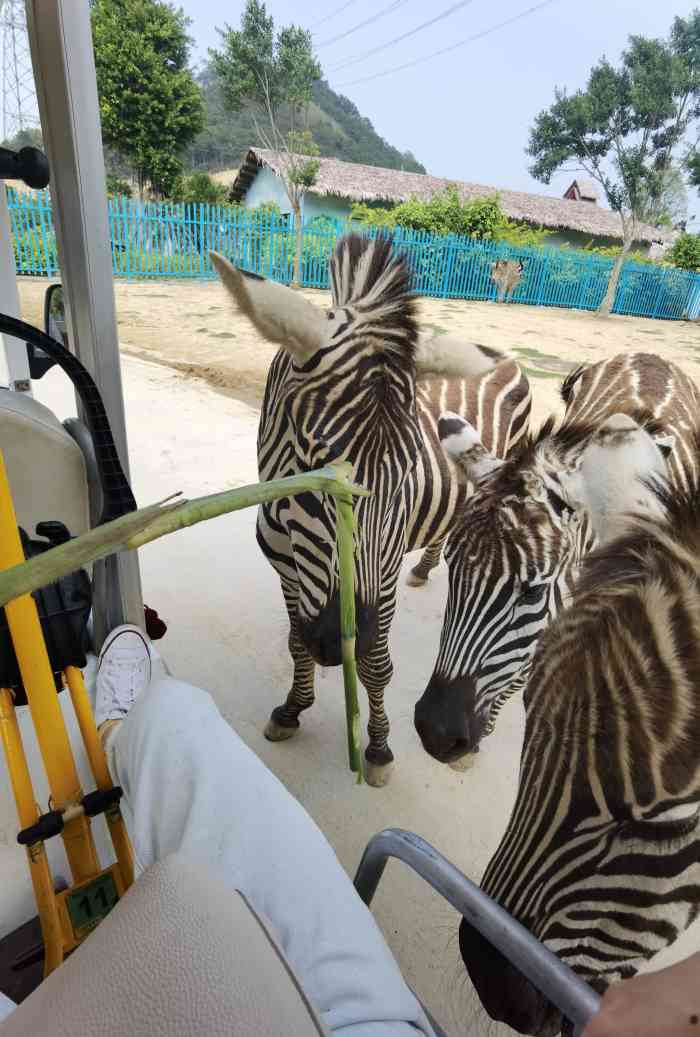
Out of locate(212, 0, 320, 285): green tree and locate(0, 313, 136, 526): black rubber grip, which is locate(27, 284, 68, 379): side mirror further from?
locate(212, 0, 320, 285): green tree

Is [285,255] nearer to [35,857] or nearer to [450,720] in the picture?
[450,720]

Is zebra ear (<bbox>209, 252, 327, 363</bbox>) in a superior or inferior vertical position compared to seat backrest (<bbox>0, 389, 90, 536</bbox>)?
superior

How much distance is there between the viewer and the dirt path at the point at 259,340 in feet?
29.8

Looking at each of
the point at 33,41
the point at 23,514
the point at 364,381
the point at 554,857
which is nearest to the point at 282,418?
the point at 364,381

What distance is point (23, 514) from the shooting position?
5.33 feet

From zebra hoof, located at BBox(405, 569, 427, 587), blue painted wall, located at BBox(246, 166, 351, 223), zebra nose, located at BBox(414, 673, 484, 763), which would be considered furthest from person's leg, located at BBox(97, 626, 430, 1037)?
blue painted wall, located at BBox(246, 166, 351, 223)

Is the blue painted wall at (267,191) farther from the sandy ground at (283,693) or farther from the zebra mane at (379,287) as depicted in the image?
the zebra mane at (379,287)

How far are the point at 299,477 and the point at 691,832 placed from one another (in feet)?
2.64

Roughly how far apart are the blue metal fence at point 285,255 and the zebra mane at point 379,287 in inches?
445

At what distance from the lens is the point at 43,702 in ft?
3.80

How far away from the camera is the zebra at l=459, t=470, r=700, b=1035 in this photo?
83cm

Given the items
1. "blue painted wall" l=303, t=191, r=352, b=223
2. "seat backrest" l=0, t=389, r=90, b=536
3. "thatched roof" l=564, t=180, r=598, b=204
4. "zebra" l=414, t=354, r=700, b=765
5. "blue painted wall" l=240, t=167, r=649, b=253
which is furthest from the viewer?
"thatched roof" l=564, t=180, r=598, b=204

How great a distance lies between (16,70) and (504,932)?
2.58m

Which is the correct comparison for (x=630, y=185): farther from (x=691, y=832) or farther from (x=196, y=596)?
(x=691, y=832)
